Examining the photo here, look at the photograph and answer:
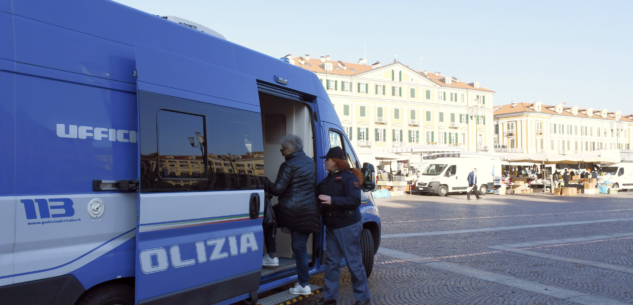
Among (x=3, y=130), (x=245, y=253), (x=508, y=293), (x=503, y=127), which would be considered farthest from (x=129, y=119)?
(x=503, y=127)

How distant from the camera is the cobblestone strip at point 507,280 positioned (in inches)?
219

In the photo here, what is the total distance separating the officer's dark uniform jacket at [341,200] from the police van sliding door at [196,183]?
2.56ft

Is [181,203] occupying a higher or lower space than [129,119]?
lower

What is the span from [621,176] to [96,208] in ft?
131

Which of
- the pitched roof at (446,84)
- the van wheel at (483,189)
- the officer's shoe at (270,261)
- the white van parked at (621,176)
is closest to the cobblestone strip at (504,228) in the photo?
the officer's shoe at (270,261)

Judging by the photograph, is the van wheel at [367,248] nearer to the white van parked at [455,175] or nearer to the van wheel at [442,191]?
the white van parked at [455,175]

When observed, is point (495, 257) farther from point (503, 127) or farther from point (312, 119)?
point (503, 127)

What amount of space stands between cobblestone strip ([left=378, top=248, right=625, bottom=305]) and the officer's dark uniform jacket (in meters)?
2.53

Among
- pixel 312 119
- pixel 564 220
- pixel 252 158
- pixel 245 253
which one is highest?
pixel 312 119

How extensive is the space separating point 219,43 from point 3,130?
1.96 m

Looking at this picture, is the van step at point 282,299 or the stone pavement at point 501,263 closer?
the van step at point 282,299

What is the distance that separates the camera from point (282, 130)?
596 cm

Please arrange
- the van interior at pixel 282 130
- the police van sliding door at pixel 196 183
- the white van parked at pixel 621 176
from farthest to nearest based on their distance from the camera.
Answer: the white van parked at pixel 621 176 < the van interior at pixel 282 130 < the police van sliding door at pixel 196 183

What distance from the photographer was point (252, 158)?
4.38 metres
